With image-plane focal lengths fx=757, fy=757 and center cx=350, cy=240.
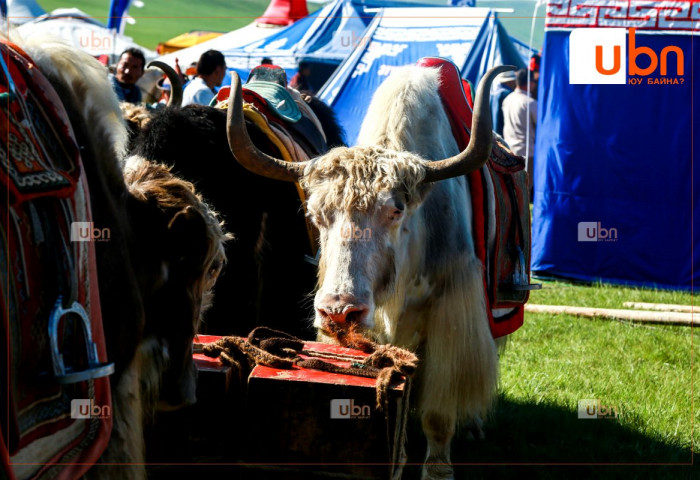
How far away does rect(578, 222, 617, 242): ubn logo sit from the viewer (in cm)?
798

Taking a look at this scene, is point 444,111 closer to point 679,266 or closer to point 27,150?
point 27,150

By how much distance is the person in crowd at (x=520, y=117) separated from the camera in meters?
10.2

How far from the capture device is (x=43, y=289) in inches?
62.0

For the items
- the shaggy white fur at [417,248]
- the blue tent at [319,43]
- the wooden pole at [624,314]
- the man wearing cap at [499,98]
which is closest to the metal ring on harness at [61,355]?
the shaggy white fur at [417,248]

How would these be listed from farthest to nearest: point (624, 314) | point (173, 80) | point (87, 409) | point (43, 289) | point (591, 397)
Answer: point (624, 314), point (591, 397), point (173, 80), point (87, 409), point (43, 289)

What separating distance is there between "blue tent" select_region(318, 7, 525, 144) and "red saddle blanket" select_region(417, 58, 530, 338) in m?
6.83

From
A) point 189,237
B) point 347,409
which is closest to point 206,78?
point 347,409

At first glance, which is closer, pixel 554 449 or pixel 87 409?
pixel 87 409

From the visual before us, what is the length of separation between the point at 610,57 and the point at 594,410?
4.72 m

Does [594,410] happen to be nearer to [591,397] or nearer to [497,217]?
[591,397]

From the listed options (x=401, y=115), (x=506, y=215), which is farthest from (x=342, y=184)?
(x=506, y=215)

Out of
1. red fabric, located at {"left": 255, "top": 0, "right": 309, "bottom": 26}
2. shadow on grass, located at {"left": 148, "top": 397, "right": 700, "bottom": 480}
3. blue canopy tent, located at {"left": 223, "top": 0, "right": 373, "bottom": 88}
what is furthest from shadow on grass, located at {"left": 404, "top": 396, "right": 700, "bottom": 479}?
red fabric, located at {"left": 255, "top": 0, "right": 309, "bottom": 26}

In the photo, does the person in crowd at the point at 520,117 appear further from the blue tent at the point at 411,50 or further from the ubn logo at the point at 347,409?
the ubn logo at the point at 347,409

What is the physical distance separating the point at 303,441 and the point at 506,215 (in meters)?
2.03
